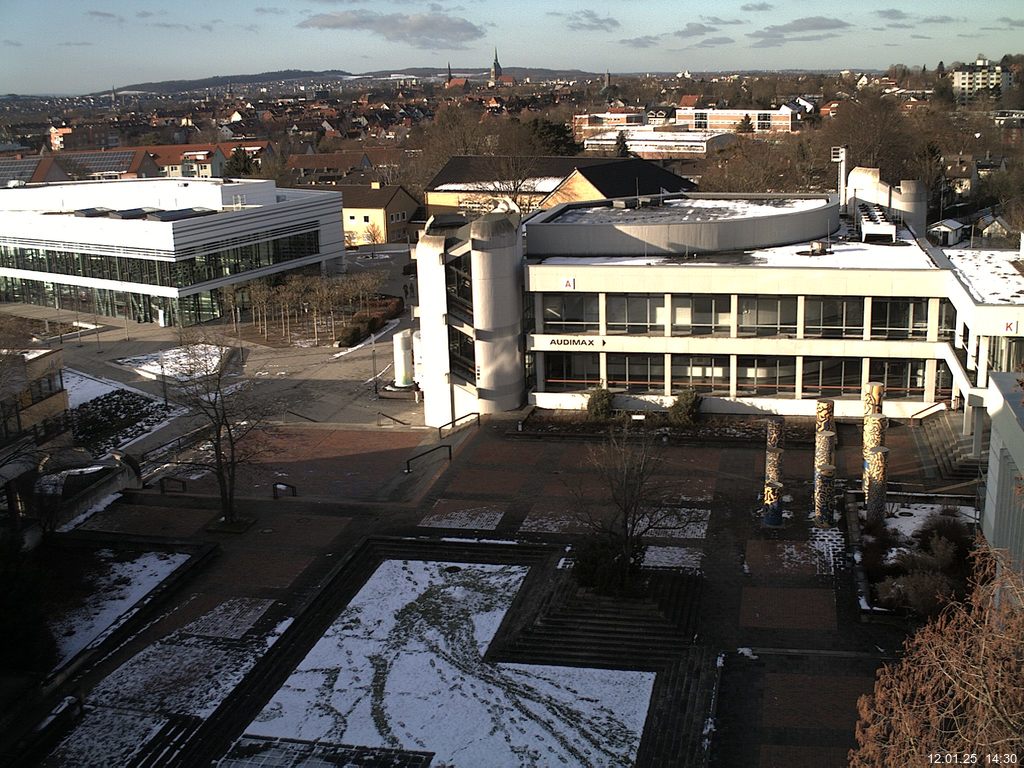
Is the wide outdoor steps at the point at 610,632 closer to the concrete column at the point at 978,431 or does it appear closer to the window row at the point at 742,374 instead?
the concrete column at the point at 978,431

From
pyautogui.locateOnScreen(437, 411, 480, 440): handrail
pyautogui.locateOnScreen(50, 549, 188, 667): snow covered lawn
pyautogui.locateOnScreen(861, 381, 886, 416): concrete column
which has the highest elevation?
pyautogui.locateOnScreen(861, 381, 886, 416): concrete column

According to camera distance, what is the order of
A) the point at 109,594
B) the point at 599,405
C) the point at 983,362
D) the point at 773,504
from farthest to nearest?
the point at 599,405
the point at 983,362
the point at 773,504
the point at 109,594

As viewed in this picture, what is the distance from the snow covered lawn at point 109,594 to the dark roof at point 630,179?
44518mm

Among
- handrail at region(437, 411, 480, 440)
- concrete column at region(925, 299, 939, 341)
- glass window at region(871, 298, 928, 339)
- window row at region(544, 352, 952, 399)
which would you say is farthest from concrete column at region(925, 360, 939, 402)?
handrail at region(437, 411, 480, 440)

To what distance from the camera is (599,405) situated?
1388 inches

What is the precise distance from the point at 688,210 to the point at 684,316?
8.89 m

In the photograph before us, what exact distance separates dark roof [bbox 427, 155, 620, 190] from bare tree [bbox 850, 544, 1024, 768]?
65.3m

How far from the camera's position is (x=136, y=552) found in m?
27.0

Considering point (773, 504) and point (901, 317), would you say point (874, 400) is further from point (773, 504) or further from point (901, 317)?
point (901, 317)

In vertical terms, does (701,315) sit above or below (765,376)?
above

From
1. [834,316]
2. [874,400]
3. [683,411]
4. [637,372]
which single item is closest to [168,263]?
[637,372]

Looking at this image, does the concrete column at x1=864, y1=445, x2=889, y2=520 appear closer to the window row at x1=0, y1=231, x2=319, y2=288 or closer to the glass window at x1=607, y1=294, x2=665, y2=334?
the glass window at x1=607, y1=294, x2=665, y2=334

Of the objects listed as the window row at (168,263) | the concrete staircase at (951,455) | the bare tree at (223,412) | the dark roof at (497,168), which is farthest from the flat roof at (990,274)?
the dark roof at (497,168)

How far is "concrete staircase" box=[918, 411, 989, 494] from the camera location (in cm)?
2866
